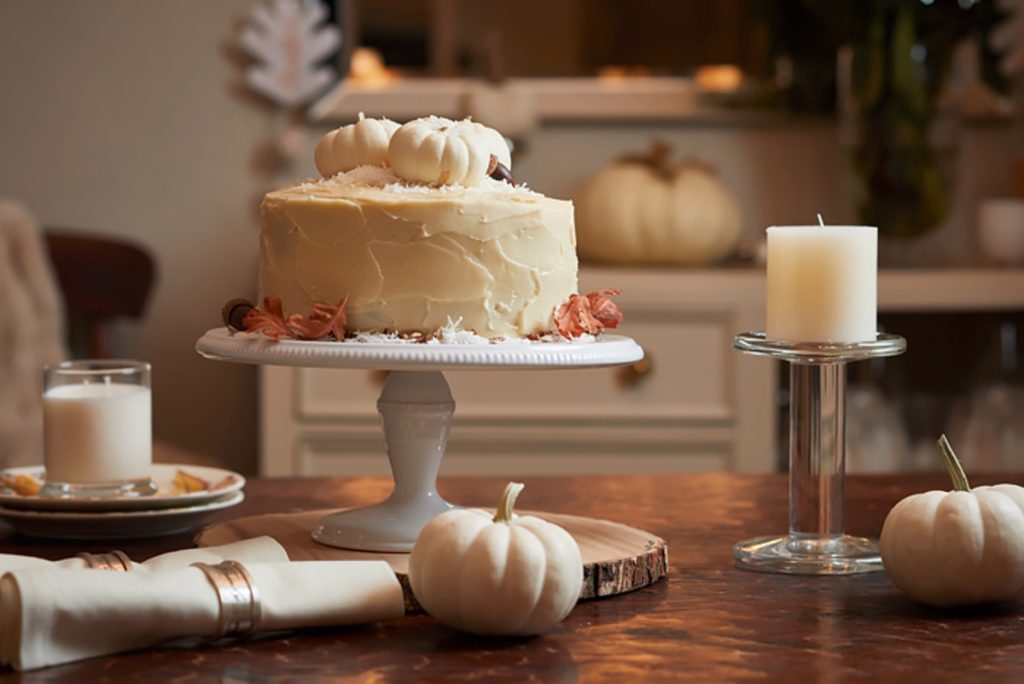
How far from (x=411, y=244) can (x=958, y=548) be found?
18.0 inches

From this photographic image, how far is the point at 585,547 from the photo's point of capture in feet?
3.58

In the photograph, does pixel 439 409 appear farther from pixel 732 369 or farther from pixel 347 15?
pixel 347 15

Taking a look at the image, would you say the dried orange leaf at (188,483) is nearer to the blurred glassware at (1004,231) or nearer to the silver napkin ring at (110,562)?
the silver napkin ring at (110,562)

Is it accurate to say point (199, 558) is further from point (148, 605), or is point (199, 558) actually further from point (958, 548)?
point (958, 548)

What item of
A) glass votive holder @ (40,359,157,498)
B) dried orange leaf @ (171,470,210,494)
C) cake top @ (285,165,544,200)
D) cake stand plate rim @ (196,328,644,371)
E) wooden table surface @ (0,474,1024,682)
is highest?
cake top @ (285,165,544,200)

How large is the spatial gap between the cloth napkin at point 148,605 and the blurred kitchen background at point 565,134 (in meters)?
1.88

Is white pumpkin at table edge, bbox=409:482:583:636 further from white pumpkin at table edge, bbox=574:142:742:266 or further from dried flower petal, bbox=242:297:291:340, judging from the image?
white pumpkin at table edge, bbox=574:142:742:266

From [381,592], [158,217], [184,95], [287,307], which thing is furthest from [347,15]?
[381,592]

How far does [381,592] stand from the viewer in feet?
3.05

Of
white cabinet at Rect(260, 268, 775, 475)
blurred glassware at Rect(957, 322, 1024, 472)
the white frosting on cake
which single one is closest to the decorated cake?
the white frosting on cake

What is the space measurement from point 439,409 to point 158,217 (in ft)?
6.80

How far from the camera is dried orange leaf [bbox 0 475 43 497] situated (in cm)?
130

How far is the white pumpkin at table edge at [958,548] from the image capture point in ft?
3.19

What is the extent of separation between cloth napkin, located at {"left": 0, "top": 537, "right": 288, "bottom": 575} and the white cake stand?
130mm
